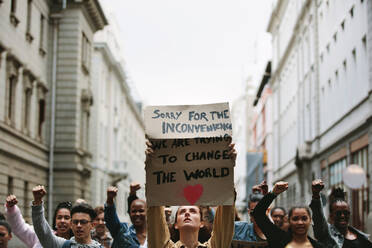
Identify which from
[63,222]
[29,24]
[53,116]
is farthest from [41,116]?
[63,222]

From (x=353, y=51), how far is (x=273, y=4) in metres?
→ 31.5

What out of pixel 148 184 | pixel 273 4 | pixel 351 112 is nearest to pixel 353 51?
pixel 351 112

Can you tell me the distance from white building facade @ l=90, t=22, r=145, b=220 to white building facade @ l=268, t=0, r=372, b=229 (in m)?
11.7

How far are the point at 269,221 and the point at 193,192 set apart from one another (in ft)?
2.53

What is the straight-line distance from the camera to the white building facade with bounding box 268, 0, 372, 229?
26.2 metres

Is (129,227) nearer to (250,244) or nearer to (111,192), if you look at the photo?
(111,192)

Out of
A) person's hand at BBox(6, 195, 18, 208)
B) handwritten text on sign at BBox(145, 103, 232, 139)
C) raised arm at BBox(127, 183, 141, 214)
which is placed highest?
handwritten text on sign at BBox(145, 103, 232, 139)

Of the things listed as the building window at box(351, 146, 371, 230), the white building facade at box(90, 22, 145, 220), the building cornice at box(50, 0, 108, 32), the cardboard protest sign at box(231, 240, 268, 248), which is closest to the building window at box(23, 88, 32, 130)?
the building cornice at box(50, 0, 108, 32)

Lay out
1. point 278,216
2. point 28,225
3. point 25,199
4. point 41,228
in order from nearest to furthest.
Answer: point 41,228 < point 28,225 < point 278,216 < point 25,199

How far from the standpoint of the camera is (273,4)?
5866 cm

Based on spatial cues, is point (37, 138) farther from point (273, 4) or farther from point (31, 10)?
point (273, 4)

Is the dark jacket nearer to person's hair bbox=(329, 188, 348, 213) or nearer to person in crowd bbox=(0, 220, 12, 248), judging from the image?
person's hair bbox=(329, 188, 348, 213)

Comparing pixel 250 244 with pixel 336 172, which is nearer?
pixel 250 244

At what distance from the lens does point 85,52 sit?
3772 cm
